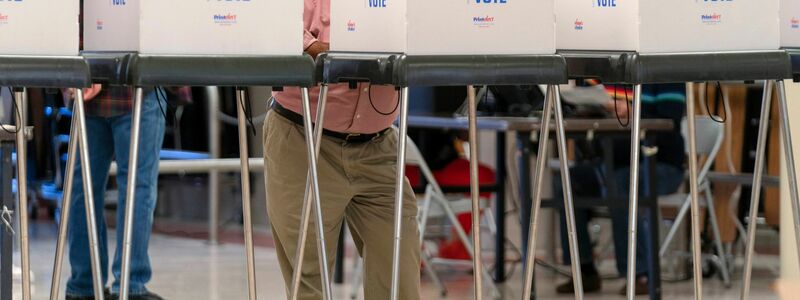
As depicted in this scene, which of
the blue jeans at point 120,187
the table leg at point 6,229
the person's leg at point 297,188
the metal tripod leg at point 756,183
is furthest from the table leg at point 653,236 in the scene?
the table leg at point 6,229

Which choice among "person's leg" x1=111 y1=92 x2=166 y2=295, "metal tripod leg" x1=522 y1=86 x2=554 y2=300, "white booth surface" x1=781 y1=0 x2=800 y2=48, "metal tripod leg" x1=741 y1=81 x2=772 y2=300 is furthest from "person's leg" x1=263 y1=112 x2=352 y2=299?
"person's leg" x1=111 y1=92 x2=166 y2=295

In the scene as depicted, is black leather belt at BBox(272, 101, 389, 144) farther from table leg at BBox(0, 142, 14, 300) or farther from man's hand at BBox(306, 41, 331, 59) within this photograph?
table leg at BBox(0, 142, 14, 300)

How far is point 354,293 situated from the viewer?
5848mm

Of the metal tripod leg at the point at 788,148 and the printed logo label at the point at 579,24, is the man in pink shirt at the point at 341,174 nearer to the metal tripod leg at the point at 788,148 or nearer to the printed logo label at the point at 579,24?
the printed logo label at the point at 579,24

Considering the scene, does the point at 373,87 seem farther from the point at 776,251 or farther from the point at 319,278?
the point at 776,251

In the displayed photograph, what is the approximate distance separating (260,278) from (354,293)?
772mm

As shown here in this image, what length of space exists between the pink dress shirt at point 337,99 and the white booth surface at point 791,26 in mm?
1049

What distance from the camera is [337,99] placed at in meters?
3.41

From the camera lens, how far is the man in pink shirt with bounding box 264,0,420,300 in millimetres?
3416

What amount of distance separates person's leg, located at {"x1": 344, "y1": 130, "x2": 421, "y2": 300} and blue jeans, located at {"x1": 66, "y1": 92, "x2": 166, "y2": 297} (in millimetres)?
1632

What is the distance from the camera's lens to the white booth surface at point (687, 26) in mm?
3082

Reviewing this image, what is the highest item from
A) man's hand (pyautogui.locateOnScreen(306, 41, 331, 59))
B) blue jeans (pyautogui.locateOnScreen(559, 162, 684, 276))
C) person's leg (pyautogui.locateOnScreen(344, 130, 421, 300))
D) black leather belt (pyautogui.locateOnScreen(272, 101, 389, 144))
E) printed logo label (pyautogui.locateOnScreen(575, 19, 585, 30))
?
printed logo label (pyautogui.locateOnScreen(575, 19, 585, 30))

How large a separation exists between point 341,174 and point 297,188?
0.41 ft

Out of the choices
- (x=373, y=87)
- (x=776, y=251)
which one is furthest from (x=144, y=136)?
(x=776, y=251)
